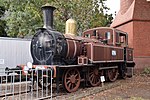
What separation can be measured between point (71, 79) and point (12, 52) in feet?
13.6

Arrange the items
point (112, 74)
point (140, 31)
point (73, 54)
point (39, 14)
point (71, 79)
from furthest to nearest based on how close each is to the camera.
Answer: point (140, 31) → point (39, 14) → point (112, 74) → point (73, 54) → point (71, 79)

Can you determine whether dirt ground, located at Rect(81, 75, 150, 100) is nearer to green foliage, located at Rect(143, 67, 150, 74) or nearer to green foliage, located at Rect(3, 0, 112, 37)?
green foliage, located at Rect(143, 67, 150, 74)

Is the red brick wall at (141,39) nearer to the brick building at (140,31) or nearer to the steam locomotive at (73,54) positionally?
the brick building at (140,31)

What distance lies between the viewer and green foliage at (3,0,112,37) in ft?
53.6

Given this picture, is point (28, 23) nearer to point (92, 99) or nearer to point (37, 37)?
point (37, 37)

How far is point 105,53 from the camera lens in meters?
11.5

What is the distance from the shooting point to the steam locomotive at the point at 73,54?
358 inches

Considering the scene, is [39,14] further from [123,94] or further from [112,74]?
[123,94]

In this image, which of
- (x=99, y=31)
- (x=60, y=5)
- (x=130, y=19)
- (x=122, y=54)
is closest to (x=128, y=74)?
(x=122, y=54)

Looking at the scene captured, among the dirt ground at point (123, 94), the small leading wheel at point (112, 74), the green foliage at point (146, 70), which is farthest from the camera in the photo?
the green foliage at point (146, 70)

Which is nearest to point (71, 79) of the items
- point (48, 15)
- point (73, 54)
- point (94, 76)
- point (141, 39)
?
point (73, 54)

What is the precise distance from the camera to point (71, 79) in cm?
947

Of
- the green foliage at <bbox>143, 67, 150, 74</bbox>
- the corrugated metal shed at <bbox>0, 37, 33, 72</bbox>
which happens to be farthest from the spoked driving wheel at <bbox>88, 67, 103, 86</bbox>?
the green foliage at <bbox>143, 67, 150, 74</bbox>

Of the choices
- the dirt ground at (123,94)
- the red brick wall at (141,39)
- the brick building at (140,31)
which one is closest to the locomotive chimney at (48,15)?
the dirt ground at (123,94)
